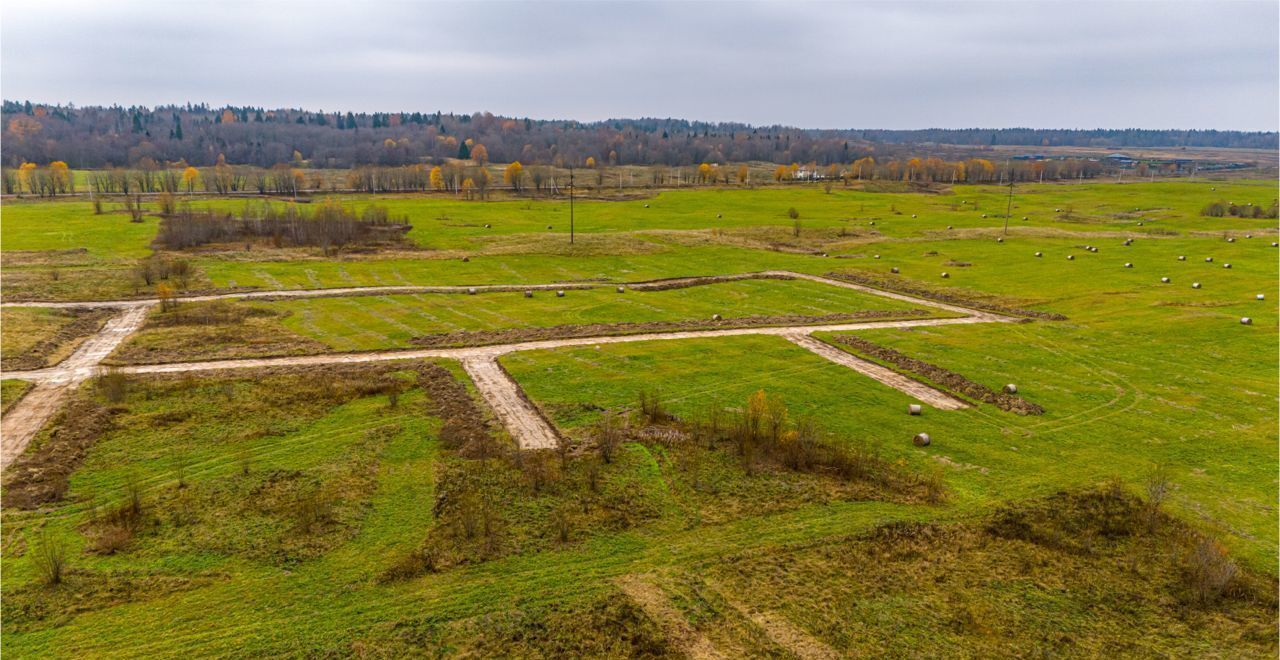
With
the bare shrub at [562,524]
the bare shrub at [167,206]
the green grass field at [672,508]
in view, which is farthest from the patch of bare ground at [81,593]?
the bare shrub at [167,206]

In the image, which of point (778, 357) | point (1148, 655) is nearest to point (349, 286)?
point (778, 357)

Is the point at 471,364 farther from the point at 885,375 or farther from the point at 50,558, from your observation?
the point at 885,375

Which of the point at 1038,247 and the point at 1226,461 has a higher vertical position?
the point at 1038,247

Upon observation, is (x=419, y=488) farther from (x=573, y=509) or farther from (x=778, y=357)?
(x=778, y=357)

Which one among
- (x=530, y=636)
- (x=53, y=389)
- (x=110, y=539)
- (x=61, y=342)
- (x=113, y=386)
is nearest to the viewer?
(x=530, y=636)

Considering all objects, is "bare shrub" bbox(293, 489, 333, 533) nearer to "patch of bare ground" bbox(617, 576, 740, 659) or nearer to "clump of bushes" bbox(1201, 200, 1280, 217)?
"patch of bare ground" bbox(617, 576, 740, 659)

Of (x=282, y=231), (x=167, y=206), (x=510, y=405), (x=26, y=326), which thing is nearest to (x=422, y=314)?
(x=510, y=405)

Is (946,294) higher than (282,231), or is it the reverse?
(282,231)
